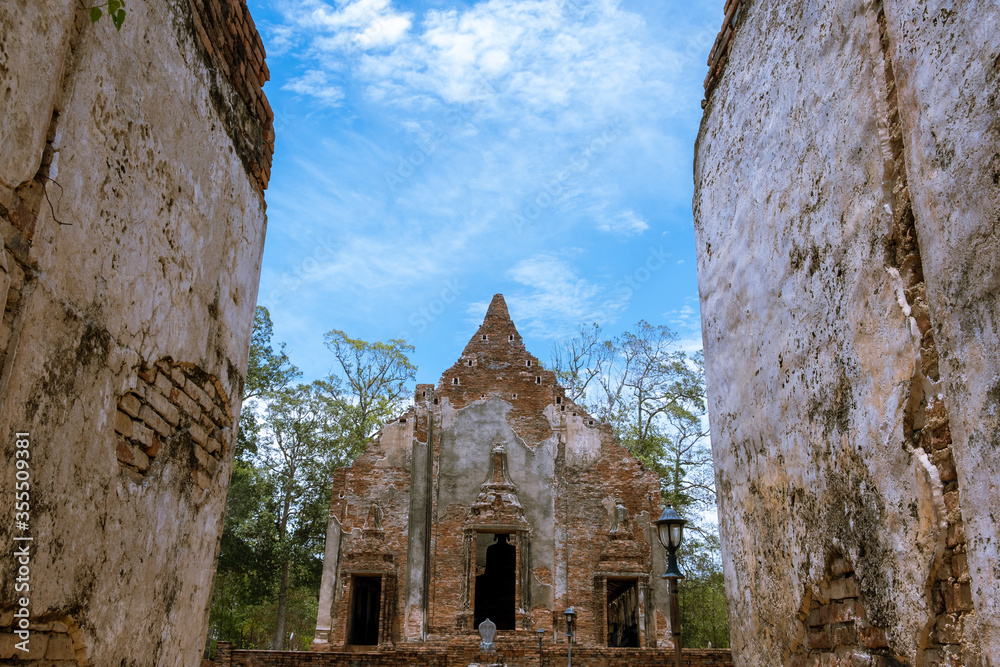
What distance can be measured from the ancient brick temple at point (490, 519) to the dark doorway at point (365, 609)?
0.11ft

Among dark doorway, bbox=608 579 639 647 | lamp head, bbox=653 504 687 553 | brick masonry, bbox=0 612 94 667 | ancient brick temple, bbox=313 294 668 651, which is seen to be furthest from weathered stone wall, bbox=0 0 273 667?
dark doorway, bbox=608 579 639 647

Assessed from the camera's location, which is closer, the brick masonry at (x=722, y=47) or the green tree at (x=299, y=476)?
the brick masonry at (x=722, y=47)

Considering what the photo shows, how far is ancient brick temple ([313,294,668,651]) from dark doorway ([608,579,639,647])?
6cm

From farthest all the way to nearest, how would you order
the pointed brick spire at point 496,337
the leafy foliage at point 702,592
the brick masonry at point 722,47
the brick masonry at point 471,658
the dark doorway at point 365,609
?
the leafy foliage at point 702,592
the pointed brick spire at point 496,337
the dark doorway at point 365,609
the brick masonry at point 471,658
the brick masonry at point 722,47

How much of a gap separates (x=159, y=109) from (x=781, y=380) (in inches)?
133

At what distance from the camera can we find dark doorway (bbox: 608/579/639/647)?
15.9 metres

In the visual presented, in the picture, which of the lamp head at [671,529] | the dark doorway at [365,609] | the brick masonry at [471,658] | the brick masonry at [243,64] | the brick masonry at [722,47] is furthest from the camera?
the dark doorway at [365,609]

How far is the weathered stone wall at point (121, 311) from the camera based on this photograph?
8.32ft

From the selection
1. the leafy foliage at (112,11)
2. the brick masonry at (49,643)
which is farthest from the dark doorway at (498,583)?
the leafy foliage at (112,11)

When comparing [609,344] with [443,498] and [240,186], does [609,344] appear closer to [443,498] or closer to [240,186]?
[443,498]

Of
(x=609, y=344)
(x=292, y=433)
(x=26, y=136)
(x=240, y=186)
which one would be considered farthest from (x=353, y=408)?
(x=26, y=136)

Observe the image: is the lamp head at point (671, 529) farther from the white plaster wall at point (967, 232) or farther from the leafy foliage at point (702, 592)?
the leafy foliage at point (702, 592)

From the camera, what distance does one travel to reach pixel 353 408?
25.1 m

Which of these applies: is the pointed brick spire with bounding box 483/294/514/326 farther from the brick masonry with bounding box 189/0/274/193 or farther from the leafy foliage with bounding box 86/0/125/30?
the leafy foliage with bounding box 86/0/125/30
